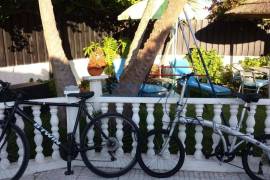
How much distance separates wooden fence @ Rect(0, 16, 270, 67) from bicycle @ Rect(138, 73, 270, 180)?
18.6ft

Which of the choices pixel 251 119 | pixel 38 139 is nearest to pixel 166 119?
pixel 251 119

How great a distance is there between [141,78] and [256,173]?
1.97 m

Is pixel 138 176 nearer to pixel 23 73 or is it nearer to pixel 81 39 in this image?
pixel 23 73

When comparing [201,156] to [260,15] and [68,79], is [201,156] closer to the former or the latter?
[68,79]

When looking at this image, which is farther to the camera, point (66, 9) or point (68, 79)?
point (66, 9)

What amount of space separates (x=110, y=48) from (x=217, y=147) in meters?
7.00

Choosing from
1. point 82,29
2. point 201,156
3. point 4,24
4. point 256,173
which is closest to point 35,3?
point 4,24

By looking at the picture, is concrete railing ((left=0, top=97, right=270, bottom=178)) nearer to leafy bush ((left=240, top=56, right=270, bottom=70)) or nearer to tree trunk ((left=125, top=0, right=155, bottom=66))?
tree trunk ((left=125, top=0, right=155, bottom=66))

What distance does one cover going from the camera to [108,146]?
13.8ft

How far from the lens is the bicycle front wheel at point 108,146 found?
4082 mm

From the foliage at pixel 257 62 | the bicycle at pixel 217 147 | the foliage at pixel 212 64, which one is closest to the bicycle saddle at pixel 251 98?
the bicycle at pixel 217 147

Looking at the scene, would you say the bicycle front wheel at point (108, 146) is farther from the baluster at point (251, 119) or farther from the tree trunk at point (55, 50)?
the baluster at point (251, 119)

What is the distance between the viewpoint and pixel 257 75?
29.7ft

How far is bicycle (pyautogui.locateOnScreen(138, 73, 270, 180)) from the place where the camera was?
3883 mm
